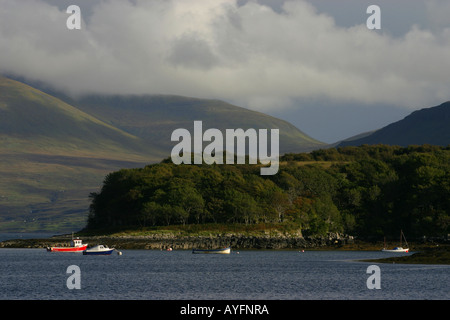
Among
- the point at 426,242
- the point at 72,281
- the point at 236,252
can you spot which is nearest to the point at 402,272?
the point at 72,281

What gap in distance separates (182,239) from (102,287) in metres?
104

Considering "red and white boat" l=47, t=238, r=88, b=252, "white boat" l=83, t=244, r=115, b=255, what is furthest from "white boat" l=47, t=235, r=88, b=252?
"white boat" l=83, t=244, r=115, b=255

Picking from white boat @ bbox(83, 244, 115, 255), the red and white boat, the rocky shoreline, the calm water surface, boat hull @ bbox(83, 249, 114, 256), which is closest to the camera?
the calm water surface

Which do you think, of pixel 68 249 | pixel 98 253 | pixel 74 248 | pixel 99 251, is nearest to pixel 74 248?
pixel 74 248

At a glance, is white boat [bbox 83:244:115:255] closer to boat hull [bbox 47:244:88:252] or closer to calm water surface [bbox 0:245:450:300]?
boat hull [bbox 47:244:88:252]

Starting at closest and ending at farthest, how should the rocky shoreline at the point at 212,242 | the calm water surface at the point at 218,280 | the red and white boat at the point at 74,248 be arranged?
the calm water surface at the point at 218,280, the red and white boat at the point at 74,248, the rocky shoreline at the point at 212,242

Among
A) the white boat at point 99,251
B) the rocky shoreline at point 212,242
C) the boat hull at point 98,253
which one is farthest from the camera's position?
the rocky shoreline at point 212,242

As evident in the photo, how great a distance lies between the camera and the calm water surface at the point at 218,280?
83.6m

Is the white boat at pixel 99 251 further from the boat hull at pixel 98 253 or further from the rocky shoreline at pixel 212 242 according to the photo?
the rocky shoreline at pixel 212 242

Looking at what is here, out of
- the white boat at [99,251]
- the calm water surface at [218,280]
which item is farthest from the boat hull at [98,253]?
the calm water surface at [218,280]

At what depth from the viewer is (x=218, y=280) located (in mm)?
102875

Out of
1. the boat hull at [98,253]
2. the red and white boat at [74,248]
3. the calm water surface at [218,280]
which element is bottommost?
the calm water surface at [218,280]

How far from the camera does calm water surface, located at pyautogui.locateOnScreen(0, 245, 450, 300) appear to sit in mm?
83562

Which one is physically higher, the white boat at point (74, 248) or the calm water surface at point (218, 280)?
the white boat at point (74, 248)
